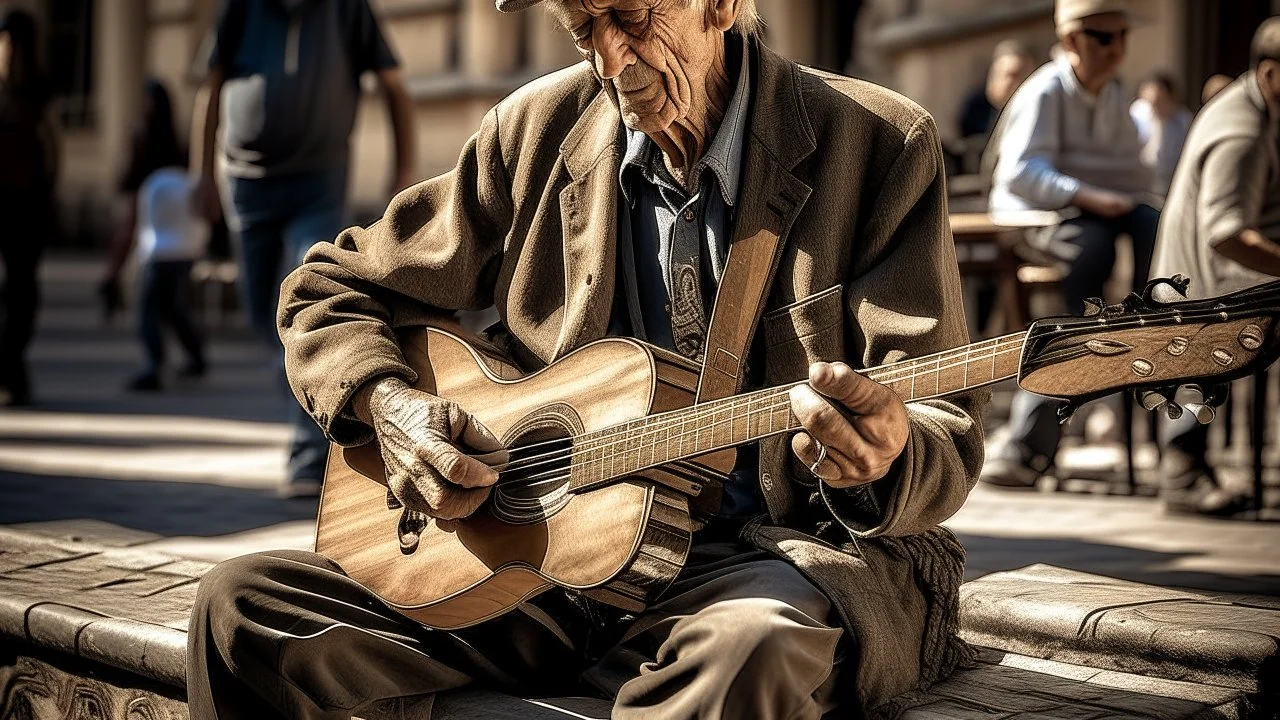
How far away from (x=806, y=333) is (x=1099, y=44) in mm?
4469

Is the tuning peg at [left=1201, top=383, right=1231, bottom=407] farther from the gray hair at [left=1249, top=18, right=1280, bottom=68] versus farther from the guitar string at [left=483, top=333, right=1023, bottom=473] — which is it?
the gray hair at [left=1249, top=18, right=1280, bottom=68]

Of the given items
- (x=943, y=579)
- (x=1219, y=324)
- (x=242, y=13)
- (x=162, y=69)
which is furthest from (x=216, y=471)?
(x=162, y=69)

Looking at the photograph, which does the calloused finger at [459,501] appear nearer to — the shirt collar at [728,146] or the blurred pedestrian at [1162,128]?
the shirt collar at [728,146]

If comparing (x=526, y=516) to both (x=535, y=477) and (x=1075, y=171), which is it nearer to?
(x=535, y=477)

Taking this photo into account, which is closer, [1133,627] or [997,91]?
[1133,627]

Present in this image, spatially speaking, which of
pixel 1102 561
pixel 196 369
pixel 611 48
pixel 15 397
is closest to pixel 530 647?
pixel 611 48

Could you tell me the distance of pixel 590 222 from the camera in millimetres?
3068

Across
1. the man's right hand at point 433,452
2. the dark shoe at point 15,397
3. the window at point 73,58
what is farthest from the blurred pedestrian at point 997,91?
the window at point 73,58

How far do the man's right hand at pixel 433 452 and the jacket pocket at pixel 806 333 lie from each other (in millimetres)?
517

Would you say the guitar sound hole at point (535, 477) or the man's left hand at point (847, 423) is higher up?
the man's left hand at point (847, 423)

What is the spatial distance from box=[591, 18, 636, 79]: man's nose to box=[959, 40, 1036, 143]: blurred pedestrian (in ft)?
25.0

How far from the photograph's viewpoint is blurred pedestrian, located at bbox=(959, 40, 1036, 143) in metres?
10.3

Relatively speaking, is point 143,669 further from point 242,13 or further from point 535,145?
point 242,13

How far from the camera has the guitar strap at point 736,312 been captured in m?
2.75
